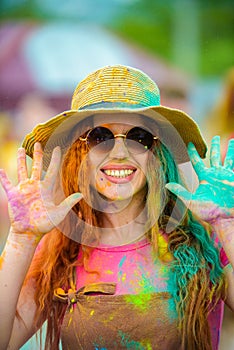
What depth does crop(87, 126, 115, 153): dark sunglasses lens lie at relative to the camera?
169cm

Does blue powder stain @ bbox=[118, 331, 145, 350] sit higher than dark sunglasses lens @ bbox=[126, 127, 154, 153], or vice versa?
dark sunglasses lens @ bbox=[126, 127, 154, 153]

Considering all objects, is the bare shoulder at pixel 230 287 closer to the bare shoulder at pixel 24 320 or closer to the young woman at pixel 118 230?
the young woman at pixel 118 230

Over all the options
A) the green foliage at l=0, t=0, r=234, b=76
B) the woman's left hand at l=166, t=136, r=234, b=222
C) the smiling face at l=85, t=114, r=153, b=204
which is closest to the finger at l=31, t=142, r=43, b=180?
the smiling face at l=85, t=114, r=153, b=204

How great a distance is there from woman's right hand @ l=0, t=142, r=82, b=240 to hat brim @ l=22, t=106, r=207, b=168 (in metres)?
0.14

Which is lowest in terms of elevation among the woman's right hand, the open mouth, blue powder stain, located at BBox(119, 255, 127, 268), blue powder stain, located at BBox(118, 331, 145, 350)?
blue powder stain, located at BBox(118, 331, 145, 350)

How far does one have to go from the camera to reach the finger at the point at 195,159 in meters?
1.65

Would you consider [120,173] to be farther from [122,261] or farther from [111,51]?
[111,51]

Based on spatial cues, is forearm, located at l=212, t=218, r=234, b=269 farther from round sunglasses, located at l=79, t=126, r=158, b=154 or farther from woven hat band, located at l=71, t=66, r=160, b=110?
woven hat band, located at l=71, t=66, r=160, b=110

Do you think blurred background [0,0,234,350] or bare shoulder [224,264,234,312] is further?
blurred background [0,0,234,350]

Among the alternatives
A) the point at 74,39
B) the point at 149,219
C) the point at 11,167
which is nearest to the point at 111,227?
the point at 149,219

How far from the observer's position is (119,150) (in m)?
1.66

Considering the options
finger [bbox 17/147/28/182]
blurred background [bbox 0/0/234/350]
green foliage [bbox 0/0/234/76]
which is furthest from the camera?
green foliage [bbox 0/0/234/76]

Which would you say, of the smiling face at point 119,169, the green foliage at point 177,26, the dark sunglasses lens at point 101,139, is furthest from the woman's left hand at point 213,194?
the green foliage at point 177,26

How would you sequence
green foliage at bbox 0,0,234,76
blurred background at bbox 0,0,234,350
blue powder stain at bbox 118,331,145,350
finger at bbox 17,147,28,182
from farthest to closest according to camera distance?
green foliage at bbox 0,0,234,76
blurred background at bbox 0,0,234,350
finger at bbox 17,147,28,182
blue powder stain at bbox 118,331,145,350
